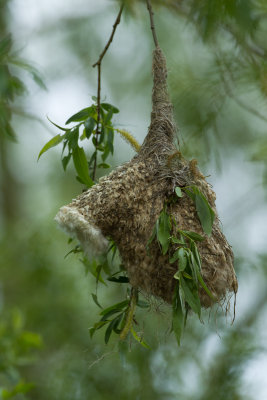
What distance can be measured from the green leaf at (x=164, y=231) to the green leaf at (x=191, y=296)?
72mm

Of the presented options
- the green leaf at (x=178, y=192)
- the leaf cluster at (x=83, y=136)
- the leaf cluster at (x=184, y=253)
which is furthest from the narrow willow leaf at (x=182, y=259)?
the leaf cluster at (x=83, y=136)

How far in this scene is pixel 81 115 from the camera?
1430mm

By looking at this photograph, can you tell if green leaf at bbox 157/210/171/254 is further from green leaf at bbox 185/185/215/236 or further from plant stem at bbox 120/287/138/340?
plant stem at bbox 120/287/138/340

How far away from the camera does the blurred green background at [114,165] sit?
1778 mm

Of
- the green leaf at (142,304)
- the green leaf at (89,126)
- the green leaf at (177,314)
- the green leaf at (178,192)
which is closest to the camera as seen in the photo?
the green leaf at (177,314)

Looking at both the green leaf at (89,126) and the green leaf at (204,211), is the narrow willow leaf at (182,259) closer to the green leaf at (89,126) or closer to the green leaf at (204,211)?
the green leaf at (204,211)

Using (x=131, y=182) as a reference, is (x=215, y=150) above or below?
above

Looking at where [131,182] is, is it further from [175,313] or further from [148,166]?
[175,313]

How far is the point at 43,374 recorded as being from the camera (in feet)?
12.5

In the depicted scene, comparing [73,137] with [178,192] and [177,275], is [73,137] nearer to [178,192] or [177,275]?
[178,192]

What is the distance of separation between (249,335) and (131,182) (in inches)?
69.8

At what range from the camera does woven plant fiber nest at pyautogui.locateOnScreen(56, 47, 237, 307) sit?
119cm

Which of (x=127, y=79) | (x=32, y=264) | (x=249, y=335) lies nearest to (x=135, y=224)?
(x=249, y=335)

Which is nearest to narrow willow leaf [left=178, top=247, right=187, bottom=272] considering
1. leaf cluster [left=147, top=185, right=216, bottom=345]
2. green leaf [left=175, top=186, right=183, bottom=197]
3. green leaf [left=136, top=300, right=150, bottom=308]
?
leaf cluster [left=147, top=185, right=216, bottom=345]
